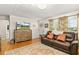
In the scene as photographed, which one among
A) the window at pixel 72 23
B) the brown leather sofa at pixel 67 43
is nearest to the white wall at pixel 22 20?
the brown leather sofa at pixel 67 43

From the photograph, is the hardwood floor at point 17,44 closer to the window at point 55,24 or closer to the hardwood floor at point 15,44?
the hardwood floor at point 15,44

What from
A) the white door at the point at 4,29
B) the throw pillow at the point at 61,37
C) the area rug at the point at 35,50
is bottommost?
the area rug at the point at 35,50

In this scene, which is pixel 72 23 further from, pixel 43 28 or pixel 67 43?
pixel 43 28

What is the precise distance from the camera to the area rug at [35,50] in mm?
1732

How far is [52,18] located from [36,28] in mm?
463

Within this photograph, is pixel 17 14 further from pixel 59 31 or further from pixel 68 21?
pixel 68 21

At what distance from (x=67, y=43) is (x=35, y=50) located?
2.50 feet

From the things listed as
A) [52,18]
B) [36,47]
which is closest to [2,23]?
[36,47]

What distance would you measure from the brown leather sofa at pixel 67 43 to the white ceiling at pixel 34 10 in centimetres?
52

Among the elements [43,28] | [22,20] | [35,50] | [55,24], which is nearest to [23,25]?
[22,20]

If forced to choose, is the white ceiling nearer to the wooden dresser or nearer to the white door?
the white door

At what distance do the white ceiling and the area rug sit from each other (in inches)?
30.0

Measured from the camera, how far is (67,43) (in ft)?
6.02

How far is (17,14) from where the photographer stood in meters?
1.79
